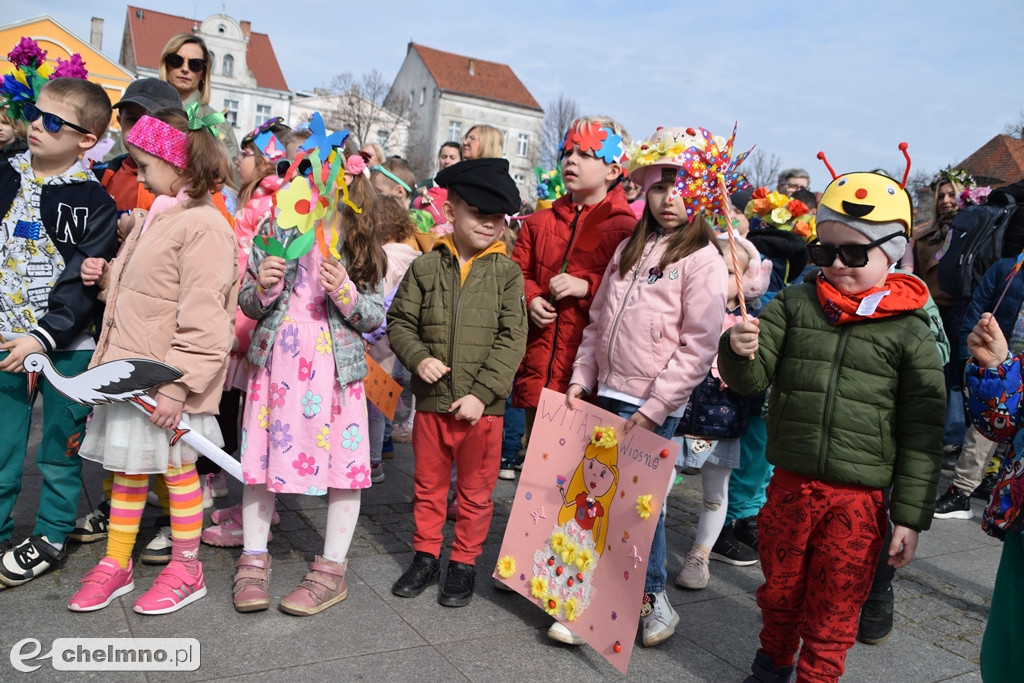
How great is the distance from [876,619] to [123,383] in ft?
11.0

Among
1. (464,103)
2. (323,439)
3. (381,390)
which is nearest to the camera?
(323,439)

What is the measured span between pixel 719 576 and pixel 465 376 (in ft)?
6.00

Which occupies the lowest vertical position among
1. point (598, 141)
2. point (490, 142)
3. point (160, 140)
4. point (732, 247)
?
point (732, 247)

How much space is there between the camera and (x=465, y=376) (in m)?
3.56

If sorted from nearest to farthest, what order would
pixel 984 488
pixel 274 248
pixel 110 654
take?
pixel 110 654, pixel 274 248, pixel 984 488

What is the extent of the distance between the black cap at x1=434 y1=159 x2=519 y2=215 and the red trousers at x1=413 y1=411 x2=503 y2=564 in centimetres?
95

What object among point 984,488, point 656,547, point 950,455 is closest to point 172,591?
point 656,547

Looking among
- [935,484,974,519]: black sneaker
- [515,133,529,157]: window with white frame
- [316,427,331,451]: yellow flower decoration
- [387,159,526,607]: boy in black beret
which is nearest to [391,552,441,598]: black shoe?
[387,159,526,607]: boy in black beret

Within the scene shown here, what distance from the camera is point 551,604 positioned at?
3.34 m

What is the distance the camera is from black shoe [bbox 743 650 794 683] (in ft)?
9.53

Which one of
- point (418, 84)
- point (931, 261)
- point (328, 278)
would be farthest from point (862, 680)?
point (418, 84)

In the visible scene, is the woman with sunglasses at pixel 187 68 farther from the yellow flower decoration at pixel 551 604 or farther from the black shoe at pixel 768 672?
the black shoe at pixel 768 672

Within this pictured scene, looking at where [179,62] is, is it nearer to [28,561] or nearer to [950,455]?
[28,561]

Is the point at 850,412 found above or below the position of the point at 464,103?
below
